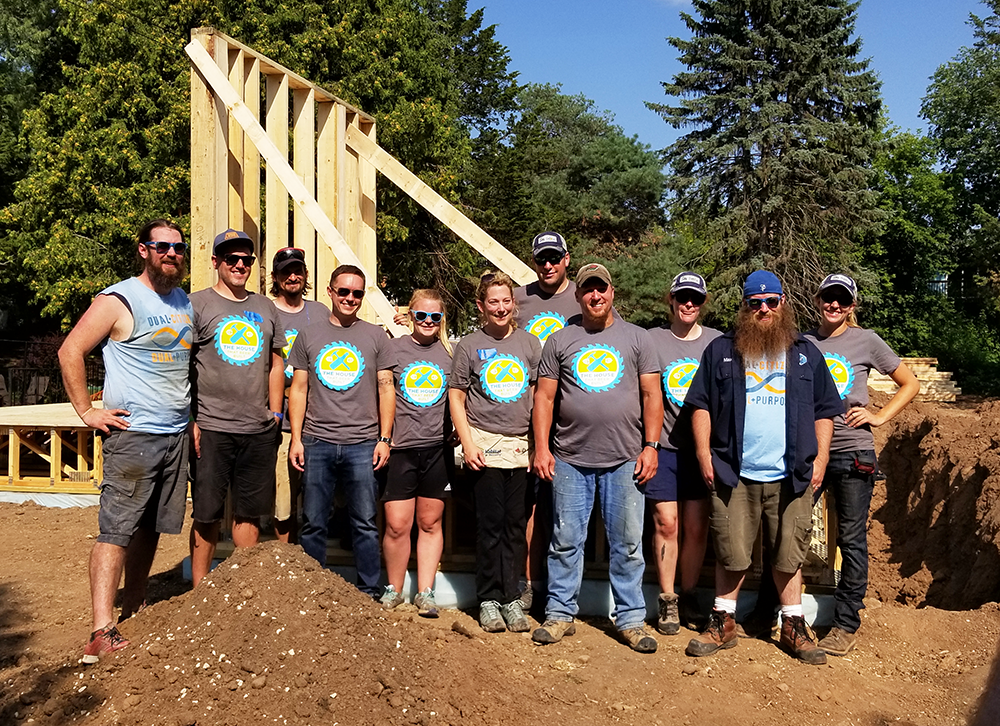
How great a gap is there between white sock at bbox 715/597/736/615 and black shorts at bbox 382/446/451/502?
1633 mm

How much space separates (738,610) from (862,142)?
81.6ft

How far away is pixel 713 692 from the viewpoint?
4.08 meters

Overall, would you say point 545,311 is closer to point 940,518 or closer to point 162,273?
point 162,273

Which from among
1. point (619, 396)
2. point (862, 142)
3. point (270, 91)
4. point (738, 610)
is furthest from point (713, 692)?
point (862, 142)

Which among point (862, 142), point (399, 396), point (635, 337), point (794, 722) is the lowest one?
point (794, 722)

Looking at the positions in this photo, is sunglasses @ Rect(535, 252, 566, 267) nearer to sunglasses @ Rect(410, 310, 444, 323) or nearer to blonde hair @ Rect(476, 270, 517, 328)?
blonde hair @ Rect(476, 270, 517, 328)

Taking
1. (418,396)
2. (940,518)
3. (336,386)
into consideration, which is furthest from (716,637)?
(940,518)

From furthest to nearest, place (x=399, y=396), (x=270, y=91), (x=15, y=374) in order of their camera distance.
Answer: (x=15, y=374)
(x=270, y=91)
(x=399, y=396)

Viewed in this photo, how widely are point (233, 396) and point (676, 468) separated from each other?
2462 mm

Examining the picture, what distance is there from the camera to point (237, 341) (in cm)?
465

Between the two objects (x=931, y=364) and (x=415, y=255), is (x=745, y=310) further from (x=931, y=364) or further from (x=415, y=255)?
(x=931, y=364)

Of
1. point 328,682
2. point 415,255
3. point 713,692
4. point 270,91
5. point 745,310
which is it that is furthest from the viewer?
point 415,255

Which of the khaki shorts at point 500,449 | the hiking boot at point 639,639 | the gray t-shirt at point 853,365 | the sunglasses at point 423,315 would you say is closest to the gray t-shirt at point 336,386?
the sunglasses at point 423,315

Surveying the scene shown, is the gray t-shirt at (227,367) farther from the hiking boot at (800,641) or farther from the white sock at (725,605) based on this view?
the hiking boot at (800,641)
